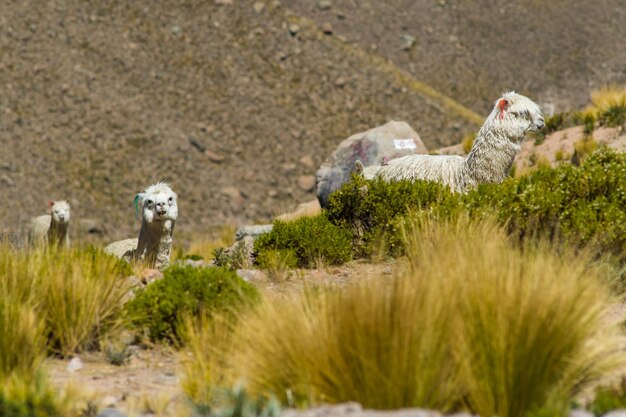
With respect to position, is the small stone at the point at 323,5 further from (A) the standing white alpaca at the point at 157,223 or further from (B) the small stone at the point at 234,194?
(A) the standing white alpaca at the point at 157,223

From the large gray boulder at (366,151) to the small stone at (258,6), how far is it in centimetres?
2044

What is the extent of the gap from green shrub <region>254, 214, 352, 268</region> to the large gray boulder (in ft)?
22.8

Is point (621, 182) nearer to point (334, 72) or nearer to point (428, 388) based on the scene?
point (428, 388)

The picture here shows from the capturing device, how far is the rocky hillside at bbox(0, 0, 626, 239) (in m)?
29.5

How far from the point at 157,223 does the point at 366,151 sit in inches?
304

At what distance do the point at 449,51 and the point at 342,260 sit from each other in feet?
108

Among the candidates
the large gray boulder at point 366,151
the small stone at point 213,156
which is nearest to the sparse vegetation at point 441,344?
the large gray boulder at point 366,151

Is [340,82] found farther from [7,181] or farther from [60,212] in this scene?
[60,212]

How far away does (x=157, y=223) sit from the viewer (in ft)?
38.1

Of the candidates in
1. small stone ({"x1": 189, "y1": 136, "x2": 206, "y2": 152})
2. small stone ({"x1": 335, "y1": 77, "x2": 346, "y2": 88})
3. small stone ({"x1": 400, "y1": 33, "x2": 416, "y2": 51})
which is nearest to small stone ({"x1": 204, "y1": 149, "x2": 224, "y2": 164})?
small stone ({"x1": 189, "y1": 136, "x2": 206, "y2": 152})

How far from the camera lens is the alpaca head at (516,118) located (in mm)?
11555

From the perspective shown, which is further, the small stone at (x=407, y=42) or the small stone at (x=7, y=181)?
the small stone at (x=407, y=42)

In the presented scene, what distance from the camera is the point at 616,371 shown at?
6.75 metres

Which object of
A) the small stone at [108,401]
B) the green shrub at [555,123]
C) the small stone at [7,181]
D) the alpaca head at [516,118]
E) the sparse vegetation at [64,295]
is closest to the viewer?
the small stone at [108,401]
